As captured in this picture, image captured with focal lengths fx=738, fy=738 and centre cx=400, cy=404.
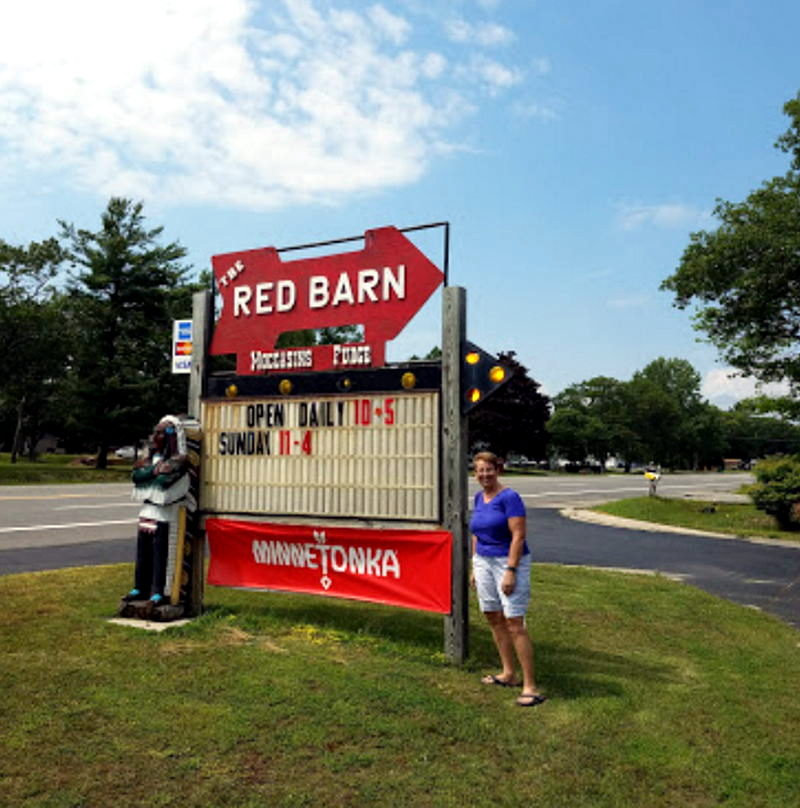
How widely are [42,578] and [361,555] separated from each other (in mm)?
4729

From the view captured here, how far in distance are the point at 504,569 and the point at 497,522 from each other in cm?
34

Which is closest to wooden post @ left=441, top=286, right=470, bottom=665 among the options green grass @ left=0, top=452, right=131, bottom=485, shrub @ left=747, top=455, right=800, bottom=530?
shrub @ left=747, top=455, right=800, bottom=530

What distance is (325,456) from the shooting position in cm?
700

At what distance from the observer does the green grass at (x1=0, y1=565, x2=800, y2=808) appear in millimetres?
3738

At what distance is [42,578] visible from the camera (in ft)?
29.7

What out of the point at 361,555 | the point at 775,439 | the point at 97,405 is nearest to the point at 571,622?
the point at 361,555

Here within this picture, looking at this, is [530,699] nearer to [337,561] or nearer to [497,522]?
[497,522]

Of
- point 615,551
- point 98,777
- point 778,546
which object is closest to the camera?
point 98,777

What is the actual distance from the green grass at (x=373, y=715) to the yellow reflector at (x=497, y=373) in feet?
7.62

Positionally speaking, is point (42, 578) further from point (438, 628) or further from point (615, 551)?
point (615, 551)

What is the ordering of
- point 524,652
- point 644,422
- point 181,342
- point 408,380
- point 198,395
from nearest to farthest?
point 524,652 → point 408,380 → point 198,395 → point 181,342 → point 644,422

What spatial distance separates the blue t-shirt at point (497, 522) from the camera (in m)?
5.30

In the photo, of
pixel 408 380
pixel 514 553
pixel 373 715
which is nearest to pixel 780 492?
pixel 408 380

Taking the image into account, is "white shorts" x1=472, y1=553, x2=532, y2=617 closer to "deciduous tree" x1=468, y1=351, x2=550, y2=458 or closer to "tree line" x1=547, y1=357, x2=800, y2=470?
"deciduous tree" x1=468, y1=351, x2=550, y2=458
